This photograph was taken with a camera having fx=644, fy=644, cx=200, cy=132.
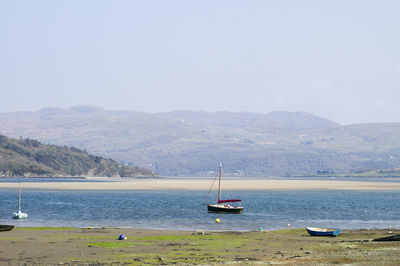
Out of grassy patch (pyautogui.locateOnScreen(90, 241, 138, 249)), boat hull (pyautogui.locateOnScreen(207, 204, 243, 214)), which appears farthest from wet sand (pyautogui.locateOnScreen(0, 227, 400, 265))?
boat hull (pyautogui.locateOnScreen(207, 204, 243, 214))

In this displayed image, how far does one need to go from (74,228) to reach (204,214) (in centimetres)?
2727

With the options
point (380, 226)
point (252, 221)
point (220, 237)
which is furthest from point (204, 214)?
point (220, 237)

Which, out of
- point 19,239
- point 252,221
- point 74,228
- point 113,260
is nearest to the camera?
point 113,260

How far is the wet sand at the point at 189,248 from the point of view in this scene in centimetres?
4291

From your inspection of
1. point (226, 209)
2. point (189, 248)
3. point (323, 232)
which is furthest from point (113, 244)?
point (226, 209)

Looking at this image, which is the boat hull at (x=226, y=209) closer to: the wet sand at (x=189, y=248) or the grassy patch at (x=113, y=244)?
the wet sand at (x=189, y=248)

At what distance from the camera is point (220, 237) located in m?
57.6

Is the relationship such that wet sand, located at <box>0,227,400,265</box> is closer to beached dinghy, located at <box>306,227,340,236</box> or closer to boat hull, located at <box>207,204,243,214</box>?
beached dinghy, located at <box>306,227,340,236</box>

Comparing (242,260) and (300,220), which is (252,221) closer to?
(300,220)

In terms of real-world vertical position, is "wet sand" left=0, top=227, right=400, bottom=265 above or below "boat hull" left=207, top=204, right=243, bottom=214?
below

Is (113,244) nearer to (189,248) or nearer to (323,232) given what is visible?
(189,248)

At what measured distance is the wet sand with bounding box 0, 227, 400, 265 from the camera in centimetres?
4291

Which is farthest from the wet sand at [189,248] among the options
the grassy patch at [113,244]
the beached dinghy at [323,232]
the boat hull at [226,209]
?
the boat hull at [226,209]

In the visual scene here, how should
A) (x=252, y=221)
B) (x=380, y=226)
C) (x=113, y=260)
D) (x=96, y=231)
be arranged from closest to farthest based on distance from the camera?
(x=113, y=260)
(x=96, y=231)
(x=380, y=226)
(x=252, y=221)
